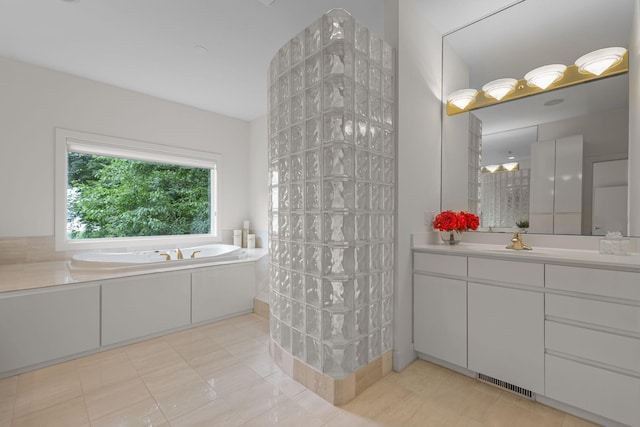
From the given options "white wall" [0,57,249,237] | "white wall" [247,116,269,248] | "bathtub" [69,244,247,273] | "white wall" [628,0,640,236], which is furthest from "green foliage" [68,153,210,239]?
"white wall" [628,0,640,236]

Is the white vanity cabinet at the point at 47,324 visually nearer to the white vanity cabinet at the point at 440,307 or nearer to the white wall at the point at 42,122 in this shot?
the white wall at the point at 42,122

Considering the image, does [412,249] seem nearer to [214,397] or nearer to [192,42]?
[214,397]

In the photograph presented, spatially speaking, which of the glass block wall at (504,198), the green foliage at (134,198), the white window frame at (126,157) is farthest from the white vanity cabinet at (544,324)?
the green foliage at (134,198)

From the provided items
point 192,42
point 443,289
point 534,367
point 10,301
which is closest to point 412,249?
point 443,289

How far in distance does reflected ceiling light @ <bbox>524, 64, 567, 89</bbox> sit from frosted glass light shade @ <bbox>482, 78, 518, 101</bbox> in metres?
0.11

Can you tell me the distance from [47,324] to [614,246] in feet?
12.4

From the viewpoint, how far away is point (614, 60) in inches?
65.8

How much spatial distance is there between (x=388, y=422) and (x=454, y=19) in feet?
9.28

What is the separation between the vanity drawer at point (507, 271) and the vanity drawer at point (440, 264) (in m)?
0.06

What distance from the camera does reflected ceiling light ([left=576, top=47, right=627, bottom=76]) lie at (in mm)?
1661

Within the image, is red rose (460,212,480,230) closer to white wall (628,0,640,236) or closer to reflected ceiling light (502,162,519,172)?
reflected ceiling light (502,162,519,172)

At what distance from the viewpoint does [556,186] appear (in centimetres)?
189

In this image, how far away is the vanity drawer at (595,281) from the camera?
130 centimetres

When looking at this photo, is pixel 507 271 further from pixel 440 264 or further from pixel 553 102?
pixel 553 102
